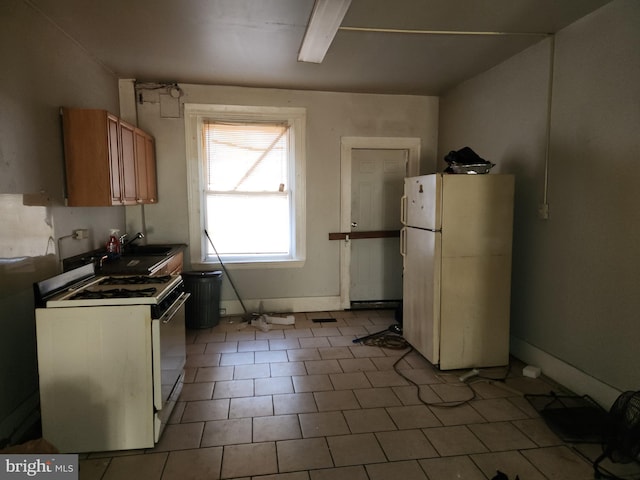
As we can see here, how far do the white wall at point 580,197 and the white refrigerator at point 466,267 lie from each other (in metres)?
0.29

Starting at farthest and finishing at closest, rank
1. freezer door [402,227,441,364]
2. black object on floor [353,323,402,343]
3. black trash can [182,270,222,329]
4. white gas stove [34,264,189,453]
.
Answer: black trash can [182,270,222,329] → black object on floor [353,323,402,343] → freezer door [402,227,441,364] → white gas stove [34,264,189,453]

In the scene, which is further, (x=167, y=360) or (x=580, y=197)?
(x=580, y=197)

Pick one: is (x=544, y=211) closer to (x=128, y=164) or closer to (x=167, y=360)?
(x=167, y=360)

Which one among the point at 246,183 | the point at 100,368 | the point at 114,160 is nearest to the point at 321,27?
the point at 114,160

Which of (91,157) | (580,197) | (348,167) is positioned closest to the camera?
(580,197)

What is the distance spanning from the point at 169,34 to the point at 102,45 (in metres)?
0.69

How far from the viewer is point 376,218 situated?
4988mm

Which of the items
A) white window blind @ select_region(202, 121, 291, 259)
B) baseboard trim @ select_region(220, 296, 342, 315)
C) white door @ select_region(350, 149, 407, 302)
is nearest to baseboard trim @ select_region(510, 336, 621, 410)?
white door @ select_region(350, 149, 407, 302)

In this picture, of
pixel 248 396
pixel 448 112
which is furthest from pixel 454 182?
pixel 248 396

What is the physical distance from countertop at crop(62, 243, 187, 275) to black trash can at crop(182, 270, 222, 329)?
51 cm

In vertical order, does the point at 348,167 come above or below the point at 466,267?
above

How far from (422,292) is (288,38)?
2391mm

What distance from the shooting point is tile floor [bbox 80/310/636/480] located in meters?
2.10

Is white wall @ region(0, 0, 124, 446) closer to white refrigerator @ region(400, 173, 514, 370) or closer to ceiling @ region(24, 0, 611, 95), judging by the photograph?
ceiling @ region(24, 0, 611, 95)
